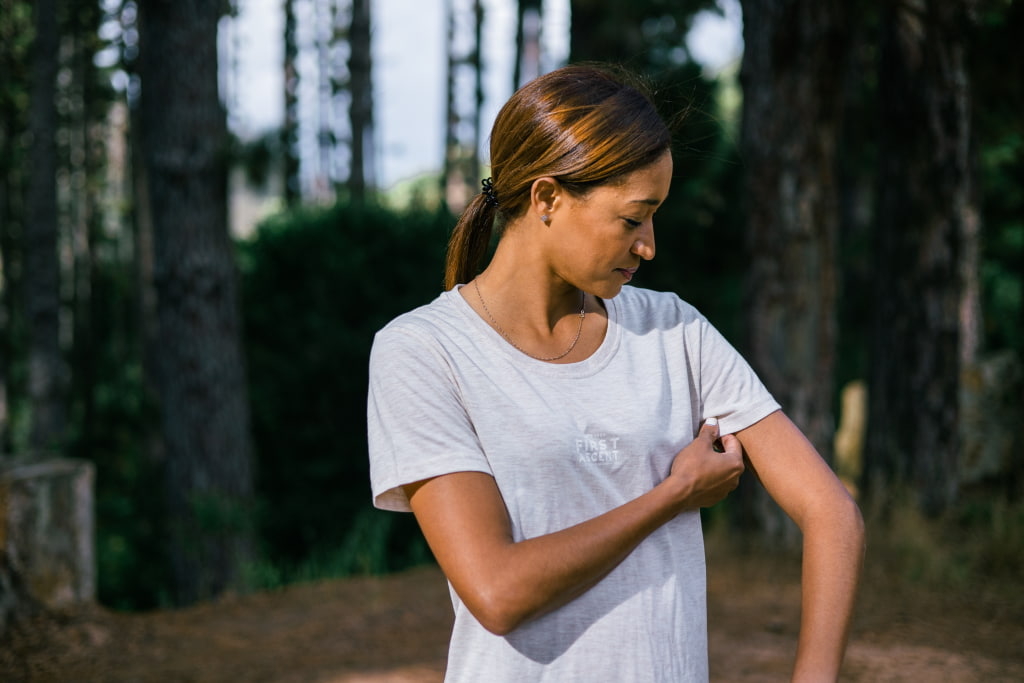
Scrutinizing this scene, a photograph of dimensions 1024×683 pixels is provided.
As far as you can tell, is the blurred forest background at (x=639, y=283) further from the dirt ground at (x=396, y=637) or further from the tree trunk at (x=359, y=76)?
the tree trunk at (x=359, y=76)

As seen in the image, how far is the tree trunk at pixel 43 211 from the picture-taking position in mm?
10211

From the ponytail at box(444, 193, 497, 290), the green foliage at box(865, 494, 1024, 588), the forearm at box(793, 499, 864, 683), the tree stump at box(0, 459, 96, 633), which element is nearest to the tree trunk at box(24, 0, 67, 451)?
the tree stump at box(0, 459, 96, 633)

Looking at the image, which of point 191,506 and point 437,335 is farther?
point 191,506

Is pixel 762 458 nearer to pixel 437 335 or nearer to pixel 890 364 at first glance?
pixel 437 335

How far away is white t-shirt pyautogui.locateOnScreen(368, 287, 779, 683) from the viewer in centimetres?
167

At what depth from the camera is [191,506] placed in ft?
25.0

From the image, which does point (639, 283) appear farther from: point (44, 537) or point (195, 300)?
point (44, 537)

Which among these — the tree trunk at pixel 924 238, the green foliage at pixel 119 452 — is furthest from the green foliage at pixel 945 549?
the green foliage at pixel 119 452

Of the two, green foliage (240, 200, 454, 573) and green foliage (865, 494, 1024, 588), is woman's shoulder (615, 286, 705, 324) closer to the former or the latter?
green foliage (865, 494, 1024, 588)

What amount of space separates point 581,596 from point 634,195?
0.71m

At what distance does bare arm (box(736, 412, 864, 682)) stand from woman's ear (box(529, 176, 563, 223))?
57 centimetres

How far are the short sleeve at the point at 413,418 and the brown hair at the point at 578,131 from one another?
390mm

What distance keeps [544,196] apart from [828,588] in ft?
2.79

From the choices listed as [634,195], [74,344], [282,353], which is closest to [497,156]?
[634,195]
